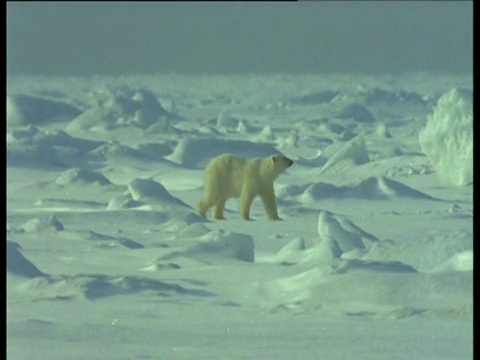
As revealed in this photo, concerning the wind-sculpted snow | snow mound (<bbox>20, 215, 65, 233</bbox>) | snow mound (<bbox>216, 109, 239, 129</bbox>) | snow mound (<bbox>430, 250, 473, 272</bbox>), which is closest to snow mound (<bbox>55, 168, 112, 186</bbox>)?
snow mound (<bbox>20, 215, 65, 233</bbox>)

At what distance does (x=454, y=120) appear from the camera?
364cm

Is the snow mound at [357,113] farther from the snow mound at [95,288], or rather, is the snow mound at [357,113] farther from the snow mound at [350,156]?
the snow mound at [95,288]

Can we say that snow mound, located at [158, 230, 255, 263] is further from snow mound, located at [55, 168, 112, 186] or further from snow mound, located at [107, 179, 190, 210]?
snow mound, located at [55, 168, 112, 186]

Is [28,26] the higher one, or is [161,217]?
[28,26]

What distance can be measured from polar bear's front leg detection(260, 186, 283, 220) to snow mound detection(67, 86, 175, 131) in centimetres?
33

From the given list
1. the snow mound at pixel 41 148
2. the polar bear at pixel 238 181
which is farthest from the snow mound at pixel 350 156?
the snow mound at pixel 41 148

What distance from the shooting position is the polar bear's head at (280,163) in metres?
3.59

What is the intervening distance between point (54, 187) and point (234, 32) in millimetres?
612

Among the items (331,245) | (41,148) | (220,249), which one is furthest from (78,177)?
(331,245)

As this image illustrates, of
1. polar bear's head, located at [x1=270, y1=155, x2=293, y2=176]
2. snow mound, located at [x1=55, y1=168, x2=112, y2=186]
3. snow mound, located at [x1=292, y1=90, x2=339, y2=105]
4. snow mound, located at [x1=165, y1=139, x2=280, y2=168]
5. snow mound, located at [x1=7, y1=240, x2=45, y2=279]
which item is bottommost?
snow mound, located at [x1=7, y1=240, x2=45, y2=279]

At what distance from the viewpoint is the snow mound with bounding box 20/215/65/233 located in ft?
11.3

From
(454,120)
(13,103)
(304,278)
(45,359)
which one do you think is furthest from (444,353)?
(13,103)

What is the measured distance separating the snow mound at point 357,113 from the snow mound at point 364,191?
170 millimetres
